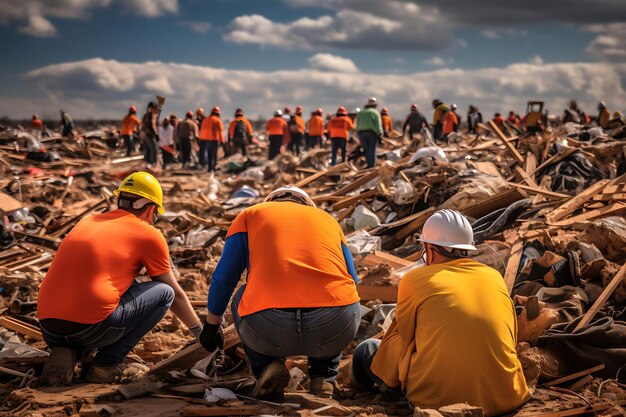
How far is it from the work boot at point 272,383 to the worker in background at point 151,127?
15.7 meters

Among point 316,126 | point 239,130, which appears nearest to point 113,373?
point 239,130

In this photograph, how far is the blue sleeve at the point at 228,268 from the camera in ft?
12.8

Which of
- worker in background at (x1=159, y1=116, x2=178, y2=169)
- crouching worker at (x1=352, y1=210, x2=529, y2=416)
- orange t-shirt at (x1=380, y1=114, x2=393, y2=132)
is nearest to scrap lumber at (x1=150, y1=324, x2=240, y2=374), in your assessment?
crouching worker at (x1=352, y1=210, x2=529, y2=416)

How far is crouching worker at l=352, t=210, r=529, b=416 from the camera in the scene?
327cm

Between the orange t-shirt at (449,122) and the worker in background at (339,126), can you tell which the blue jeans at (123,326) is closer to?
the worker in background at (339,126)

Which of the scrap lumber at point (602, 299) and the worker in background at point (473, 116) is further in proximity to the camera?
the worker in background at point (473, 116)

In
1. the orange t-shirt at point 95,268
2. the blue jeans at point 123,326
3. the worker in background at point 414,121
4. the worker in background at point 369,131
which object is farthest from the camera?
the worker in background at point 414,121

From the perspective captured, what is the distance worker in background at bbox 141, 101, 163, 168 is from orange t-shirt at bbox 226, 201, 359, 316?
15364 millimetres

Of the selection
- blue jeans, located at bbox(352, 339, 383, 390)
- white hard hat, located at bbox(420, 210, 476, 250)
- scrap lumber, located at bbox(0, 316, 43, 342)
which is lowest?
scrap lumber, located at bbox(0, 316, 43, 342)

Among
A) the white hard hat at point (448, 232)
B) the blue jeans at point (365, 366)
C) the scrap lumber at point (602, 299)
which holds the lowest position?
the blue jeans at point (365, 366)

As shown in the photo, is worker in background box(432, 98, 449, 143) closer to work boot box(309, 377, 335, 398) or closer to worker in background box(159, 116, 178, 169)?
→ worker in background box(159, 116, 178, 169)

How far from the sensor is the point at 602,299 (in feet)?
16.0

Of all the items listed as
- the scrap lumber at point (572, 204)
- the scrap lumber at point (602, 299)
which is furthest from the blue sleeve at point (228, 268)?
the scrap lumber at point (572, 204)

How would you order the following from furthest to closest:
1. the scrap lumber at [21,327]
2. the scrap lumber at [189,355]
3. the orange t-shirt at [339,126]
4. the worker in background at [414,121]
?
the worker in background at [414,121]
the orange t-shirt at [339,126]
the scrap lumber at [21,327]
the scrap lumber at [189,355]
